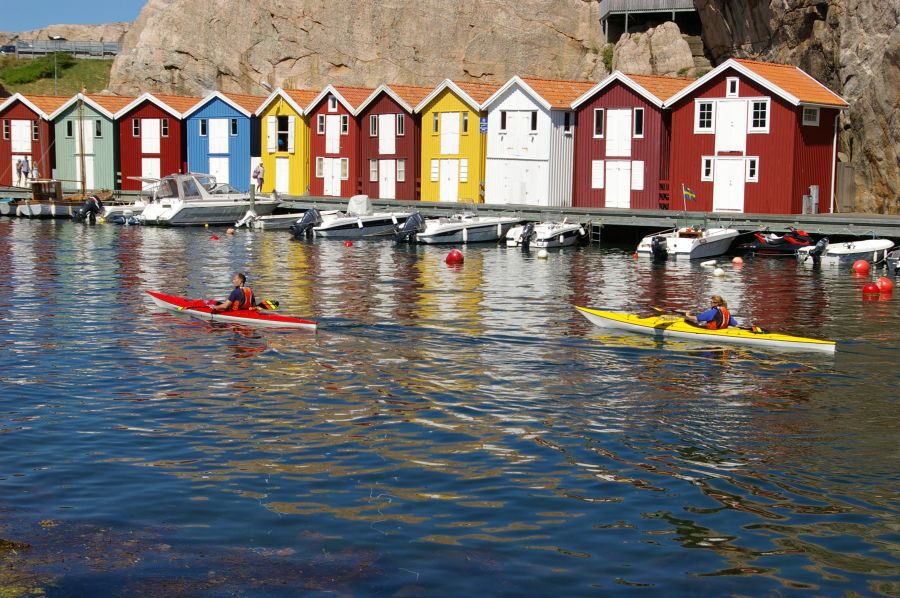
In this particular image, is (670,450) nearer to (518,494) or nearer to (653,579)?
(518,494)

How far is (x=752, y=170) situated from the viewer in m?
58.6

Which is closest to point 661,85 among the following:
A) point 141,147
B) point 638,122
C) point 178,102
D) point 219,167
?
point 638,122

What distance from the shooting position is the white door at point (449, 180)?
71.3 meters

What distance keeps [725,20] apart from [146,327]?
58.2 m

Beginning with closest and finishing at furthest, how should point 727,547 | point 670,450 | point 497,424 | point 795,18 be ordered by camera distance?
1. point 727,547
2. point 670,450
3. point 497,424
4. point 795,18

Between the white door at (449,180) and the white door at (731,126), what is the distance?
1758cm

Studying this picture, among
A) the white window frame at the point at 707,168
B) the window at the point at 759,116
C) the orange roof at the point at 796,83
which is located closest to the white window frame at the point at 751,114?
the window at the point at 759,116

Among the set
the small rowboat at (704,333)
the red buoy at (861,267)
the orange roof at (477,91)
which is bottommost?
the small rowboat at (704,333)

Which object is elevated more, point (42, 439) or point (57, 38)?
point (57, 38)

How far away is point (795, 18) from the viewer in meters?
69.9

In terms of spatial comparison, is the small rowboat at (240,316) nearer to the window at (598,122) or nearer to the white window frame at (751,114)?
the white window frame at (751,114)

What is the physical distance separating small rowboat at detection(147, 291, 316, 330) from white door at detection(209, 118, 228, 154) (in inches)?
1947

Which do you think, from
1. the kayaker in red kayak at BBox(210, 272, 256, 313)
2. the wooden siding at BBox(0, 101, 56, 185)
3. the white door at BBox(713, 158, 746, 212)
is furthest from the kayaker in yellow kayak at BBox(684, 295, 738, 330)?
the wooden siding at BBox(0, 101, 56, 185)

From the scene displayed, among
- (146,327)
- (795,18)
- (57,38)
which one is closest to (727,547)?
(146,327)
